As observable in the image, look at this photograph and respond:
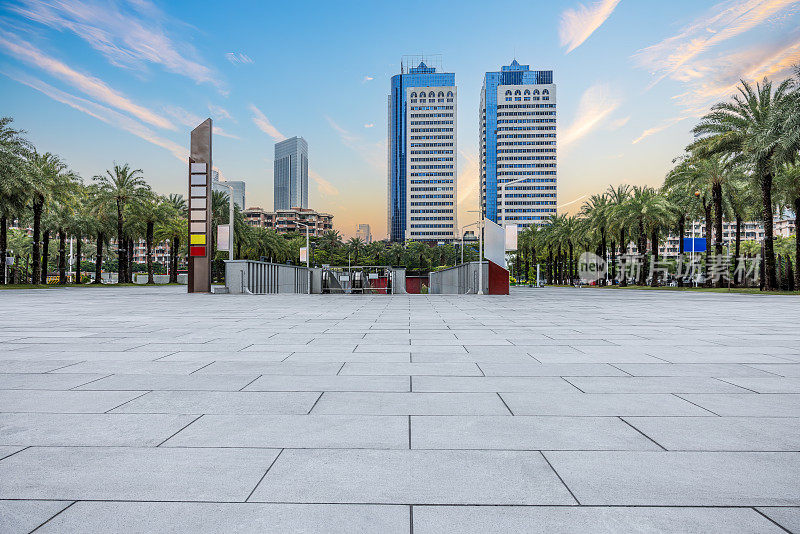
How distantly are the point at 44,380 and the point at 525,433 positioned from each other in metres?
4.51

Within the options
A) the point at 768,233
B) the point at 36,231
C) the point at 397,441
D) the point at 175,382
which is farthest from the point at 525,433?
the point at 36,231

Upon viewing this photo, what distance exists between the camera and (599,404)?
4125 millimetres

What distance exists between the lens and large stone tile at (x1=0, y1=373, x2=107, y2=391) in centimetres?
464

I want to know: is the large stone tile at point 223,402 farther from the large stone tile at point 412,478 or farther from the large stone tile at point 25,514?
the large stone tile at point 25,514

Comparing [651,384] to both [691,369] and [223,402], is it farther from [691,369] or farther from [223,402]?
[223,402]

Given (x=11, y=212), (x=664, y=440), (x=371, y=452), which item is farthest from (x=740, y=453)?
(x=11, y=212)

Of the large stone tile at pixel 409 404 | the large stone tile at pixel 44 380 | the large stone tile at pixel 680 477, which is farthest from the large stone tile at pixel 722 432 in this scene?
the large stone tile at pixel 44 380

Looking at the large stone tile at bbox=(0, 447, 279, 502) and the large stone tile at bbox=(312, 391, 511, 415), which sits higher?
the large stone tile at bbox=(0, 447, 279, 502)

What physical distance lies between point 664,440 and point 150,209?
51.7 m

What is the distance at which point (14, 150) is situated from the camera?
31.7 m

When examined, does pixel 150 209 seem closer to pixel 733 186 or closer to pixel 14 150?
pixel 14 150

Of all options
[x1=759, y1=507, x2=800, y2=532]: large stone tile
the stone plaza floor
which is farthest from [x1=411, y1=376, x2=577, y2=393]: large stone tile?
[x1=759, y1=507, x2=800, y2=532]: large stone tile

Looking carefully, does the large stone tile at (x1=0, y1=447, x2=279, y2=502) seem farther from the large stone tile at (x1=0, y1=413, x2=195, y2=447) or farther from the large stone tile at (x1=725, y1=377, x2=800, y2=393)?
the large stone tile at (x1=725, y1=377, x2=800, y2=393)

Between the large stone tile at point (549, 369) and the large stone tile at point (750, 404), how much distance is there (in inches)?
43.5
